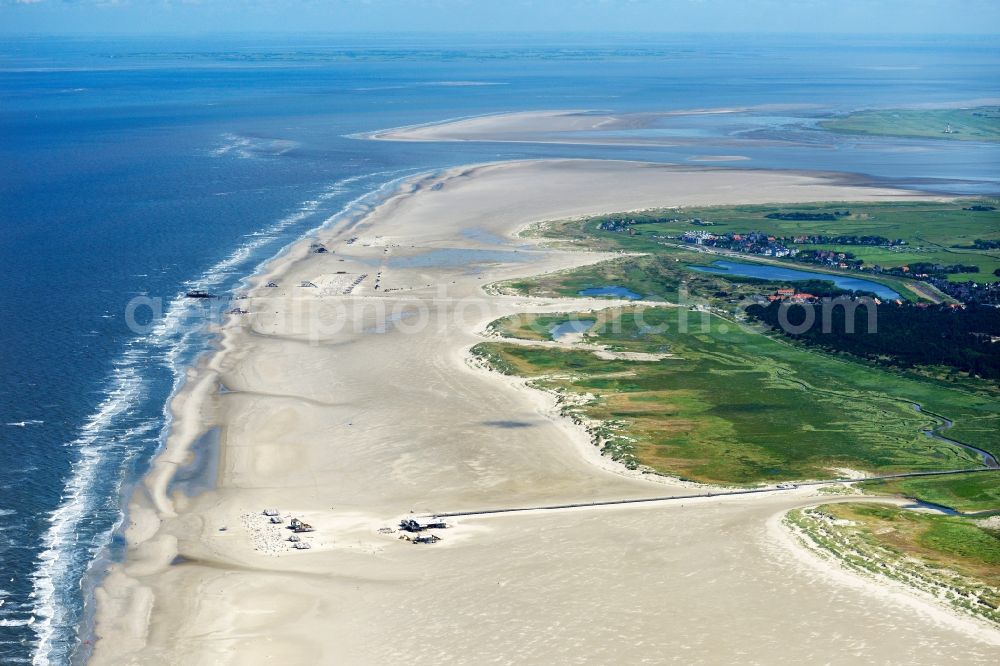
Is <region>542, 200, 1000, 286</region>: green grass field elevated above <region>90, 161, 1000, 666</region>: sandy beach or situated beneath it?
elevated above

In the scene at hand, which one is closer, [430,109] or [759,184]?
[759,184]

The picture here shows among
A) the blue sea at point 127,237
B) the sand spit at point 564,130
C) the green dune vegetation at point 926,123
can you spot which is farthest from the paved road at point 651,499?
the green dune vegetation at point 926,123

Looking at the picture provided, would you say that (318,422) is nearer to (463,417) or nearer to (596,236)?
(463,417)

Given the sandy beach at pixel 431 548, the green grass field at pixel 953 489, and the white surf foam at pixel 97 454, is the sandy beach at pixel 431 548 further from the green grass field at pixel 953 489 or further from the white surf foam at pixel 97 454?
the green grass field at pixel 953 489

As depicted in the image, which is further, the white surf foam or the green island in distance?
the green island in distance

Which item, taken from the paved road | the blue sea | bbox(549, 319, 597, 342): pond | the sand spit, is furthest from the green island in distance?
the sand spit

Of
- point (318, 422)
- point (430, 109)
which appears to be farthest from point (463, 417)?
point (430, 109)

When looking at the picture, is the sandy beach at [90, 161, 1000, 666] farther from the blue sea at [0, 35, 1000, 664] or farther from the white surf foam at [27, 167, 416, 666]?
the blue sea at [0, 35, 1000, 664]

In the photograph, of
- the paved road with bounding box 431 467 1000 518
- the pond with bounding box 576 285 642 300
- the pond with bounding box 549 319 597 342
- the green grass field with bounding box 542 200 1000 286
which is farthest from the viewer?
the green grass field with bounding box 542 200 1000 286
